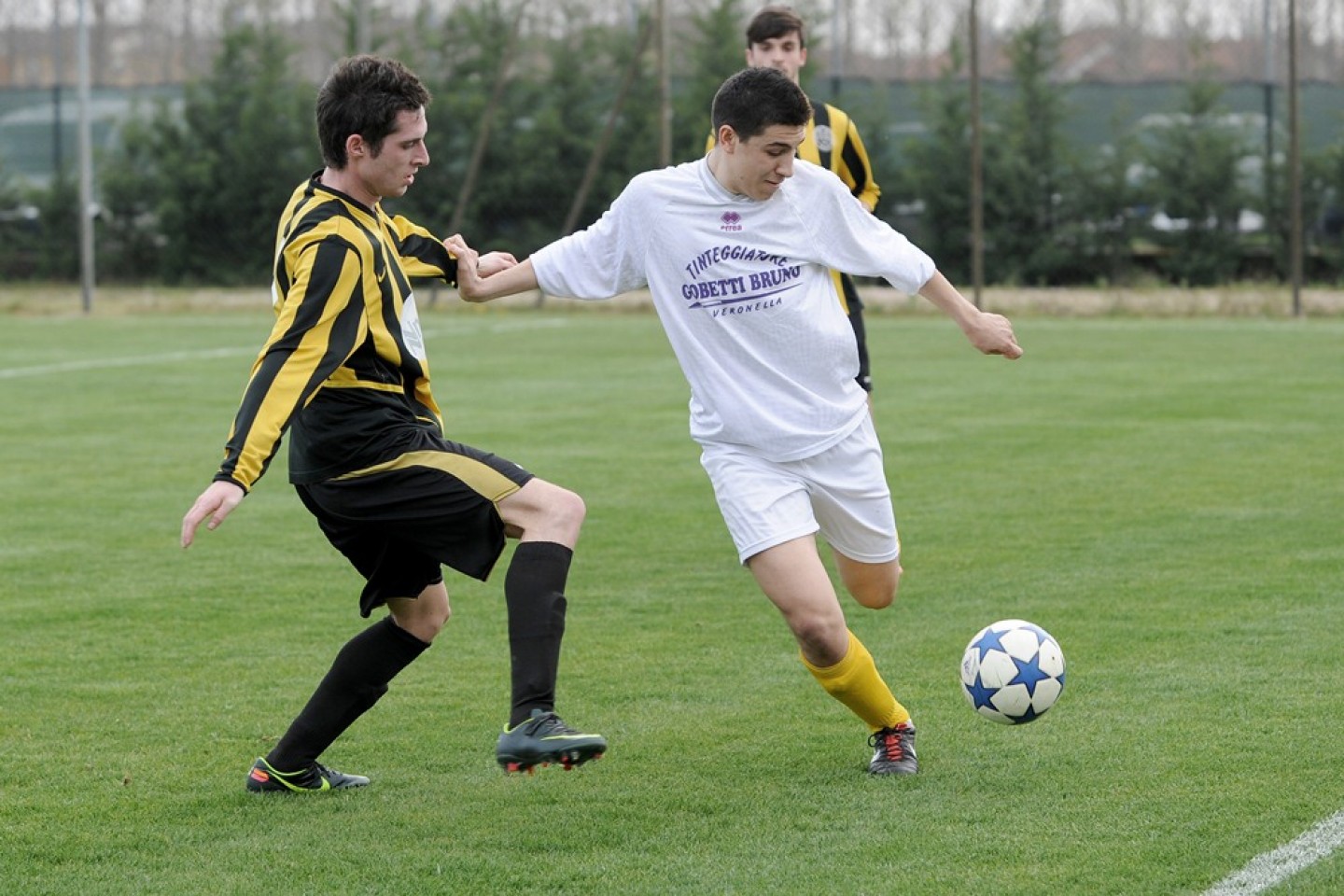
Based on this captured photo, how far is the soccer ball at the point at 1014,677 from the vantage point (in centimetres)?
477

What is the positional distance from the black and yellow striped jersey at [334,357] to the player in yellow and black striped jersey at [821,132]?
312cm

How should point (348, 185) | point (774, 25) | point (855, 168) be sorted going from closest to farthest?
1. point (348, 185)
2. point (774, 25)
3. point (855, 168)

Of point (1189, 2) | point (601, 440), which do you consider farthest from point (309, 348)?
point (1189, 2)

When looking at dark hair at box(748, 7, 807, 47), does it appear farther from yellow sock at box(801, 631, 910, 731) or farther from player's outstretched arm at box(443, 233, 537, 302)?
yellow sock at box(801, 631, 910, 731)

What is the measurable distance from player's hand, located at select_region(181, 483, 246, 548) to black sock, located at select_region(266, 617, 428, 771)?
75 centimetres

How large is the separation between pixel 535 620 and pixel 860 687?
38.2 inches

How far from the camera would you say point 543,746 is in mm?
3928

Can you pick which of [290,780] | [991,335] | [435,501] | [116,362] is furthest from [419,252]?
[116,362]

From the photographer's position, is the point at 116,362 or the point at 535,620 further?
the point at 116,362

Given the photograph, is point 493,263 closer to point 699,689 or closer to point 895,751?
point 699,689

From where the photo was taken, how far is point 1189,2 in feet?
84.2

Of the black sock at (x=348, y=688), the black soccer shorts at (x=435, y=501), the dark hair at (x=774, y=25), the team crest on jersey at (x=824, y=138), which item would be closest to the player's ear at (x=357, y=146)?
the black soccer shorts at (x=435, y=501)

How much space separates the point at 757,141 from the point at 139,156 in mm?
23796

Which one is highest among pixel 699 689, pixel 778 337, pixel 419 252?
pixel 419 252
